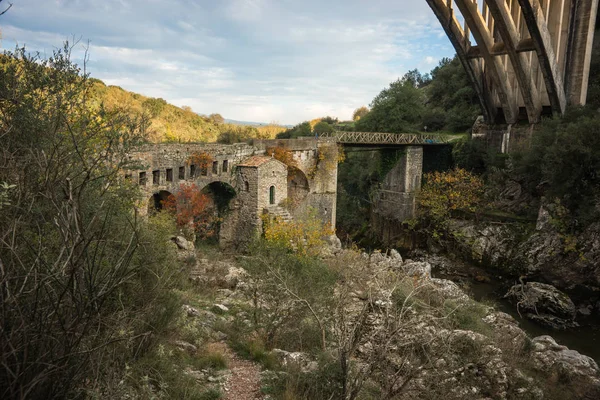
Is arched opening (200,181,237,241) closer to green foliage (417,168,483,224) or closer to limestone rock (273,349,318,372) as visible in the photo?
green foliage (417,168,483,224)

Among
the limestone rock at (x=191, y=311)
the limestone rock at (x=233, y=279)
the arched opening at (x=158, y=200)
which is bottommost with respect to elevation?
the limestone rock at (x=233, y=279)

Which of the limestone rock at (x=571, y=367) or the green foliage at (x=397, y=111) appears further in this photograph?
the green foliage at (x=397, y=111)

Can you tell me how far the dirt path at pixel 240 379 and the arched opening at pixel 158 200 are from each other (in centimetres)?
868

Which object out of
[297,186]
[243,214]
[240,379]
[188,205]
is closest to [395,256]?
[297,186]

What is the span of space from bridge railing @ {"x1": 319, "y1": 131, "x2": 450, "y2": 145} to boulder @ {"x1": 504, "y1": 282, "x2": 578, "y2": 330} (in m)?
11.5

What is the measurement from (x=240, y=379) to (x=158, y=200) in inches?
492

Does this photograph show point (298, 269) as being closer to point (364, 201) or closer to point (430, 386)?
point (430, 386)

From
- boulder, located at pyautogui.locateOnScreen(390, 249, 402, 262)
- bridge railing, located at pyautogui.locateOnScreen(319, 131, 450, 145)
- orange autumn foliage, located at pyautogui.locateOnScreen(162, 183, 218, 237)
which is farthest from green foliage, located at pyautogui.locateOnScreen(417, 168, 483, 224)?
orange autumn foliage, located at pyautogui.locateOnScreen(162, 183, 218, 237)

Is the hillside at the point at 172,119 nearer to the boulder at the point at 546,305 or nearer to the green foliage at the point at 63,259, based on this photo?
the boulder at the point at 546,305

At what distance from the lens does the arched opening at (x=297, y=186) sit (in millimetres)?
21750

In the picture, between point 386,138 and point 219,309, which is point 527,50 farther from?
point 219,309

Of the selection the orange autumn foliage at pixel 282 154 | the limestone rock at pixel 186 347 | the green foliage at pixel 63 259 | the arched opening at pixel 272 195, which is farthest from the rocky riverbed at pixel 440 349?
the orange autumn foliage at pixel 282 154

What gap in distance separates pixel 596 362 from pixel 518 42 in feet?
53.8

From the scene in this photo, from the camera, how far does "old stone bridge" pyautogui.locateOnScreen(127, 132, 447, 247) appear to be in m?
16.3
